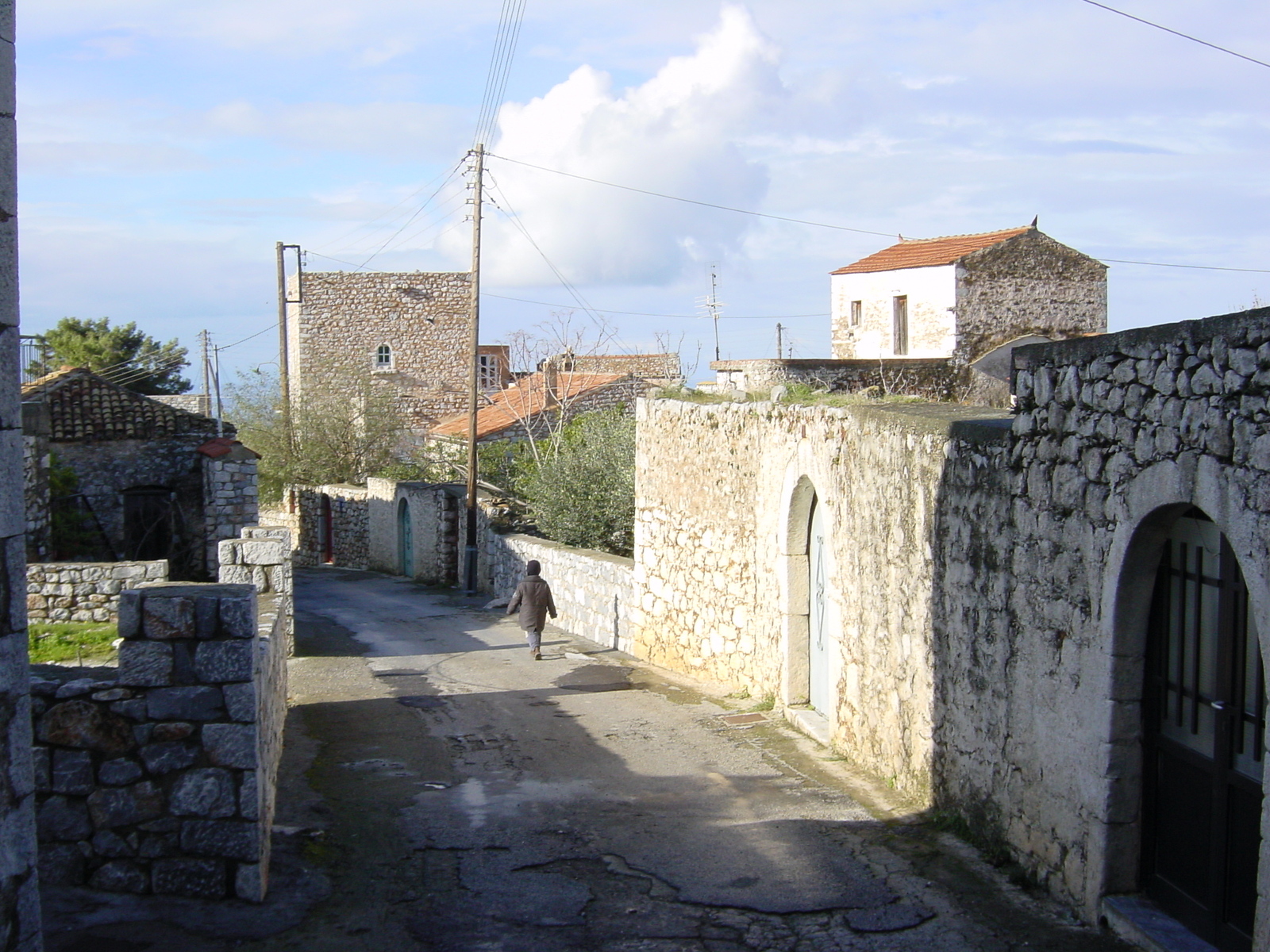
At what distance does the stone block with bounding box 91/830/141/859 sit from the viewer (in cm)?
538

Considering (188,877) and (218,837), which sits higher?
(218,837)

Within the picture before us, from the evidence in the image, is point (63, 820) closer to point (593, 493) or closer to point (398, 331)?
point (593, 493)

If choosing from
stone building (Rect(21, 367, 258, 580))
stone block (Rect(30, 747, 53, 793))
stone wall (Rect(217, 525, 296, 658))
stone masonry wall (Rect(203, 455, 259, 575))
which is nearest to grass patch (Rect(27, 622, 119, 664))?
stone wall (Rect(217, 525, 296, 658))

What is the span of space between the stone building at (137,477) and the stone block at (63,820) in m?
15.3

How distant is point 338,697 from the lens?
1130 centimetres

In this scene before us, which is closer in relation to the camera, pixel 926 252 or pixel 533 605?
pixel 533 605

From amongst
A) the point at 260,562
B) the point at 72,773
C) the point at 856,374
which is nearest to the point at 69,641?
the point at 260,562

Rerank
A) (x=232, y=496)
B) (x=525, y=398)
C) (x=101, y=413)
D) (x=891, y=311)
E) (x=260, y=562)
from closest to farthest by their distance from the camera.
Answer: (x=260, y=562)
(x=232, y=496)
(x=101, y=413)
(x=891, y=311)
(x=525, y=398)

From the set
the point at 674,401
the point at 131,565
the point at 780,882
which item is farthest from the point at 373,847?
the point at 131,565

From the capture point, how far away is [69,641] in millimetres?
13164

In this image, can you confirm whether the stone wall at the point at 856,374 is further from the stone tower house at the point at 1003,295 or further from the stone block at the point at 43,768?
the stone block at the point at 43,768

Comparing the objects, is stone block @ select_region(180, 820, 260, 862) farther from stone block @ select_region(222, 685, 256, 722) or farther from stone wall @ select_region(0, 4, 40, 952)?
stone wall @ select_region(0, 4, 40, 952)

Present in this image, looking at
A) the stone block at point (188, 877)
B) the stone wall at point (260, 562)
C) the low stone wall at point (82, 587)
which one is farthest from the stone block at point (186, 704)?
the low stone wall at point (82, 587)

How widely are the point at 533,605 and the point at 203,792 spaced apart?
877 centimetres
